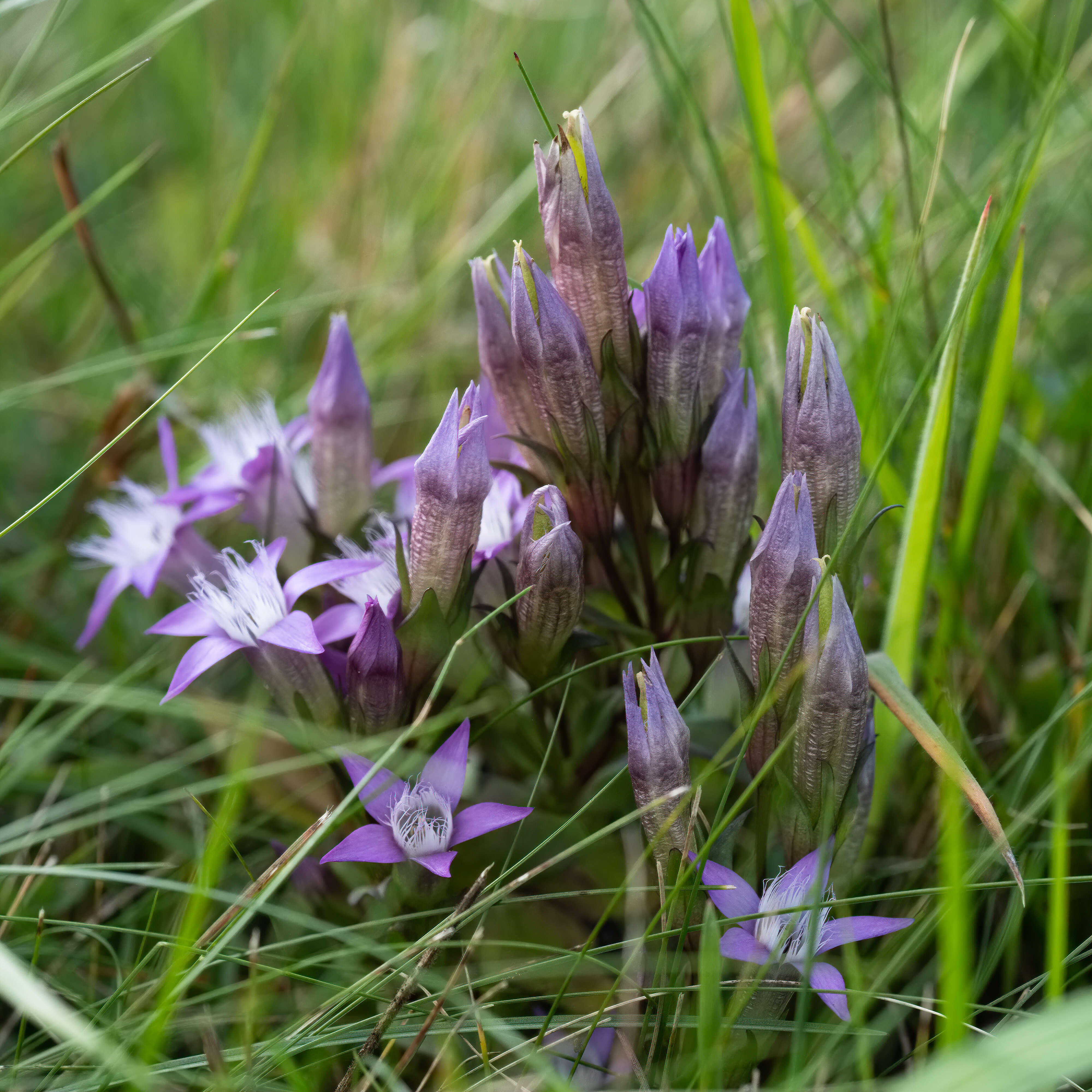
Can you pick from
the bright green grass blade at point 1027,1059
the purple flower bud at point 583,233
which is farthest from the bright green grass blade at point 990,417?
the bright green grass blade at point 1027,1059

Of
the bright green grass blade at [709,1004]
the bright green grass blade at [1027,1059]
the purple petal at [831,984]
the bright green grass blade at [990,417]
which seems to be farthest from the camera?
the bright green grass blade at [990,417]

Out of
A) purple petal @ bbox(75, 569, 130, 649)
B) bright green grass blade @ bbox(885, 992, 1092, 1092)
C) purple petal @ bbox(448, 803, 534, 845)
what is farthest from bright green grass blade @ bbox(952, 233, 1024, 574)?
purple petal @ bbox(75, 569, 130, 649)

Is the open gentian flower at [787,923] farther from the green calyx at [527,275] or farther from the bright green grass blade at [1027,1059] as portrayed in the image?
the green calyx at [527,275]

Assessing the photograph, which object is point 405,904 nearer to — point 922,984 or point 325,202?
point 922,984

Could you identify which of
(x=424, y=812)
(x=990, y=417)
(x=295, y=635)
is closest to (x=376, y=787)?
(x=424, y=812)

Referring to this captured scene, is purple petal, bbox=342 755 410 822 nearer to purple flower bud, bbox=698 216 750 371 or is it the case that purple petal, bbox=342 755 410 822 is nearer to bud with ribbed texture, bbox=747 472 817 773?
bud with ribbed texture, bbox=747 472 817 773

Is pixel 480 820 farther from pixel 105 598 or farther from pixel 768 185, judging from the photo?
pixel 768 185
